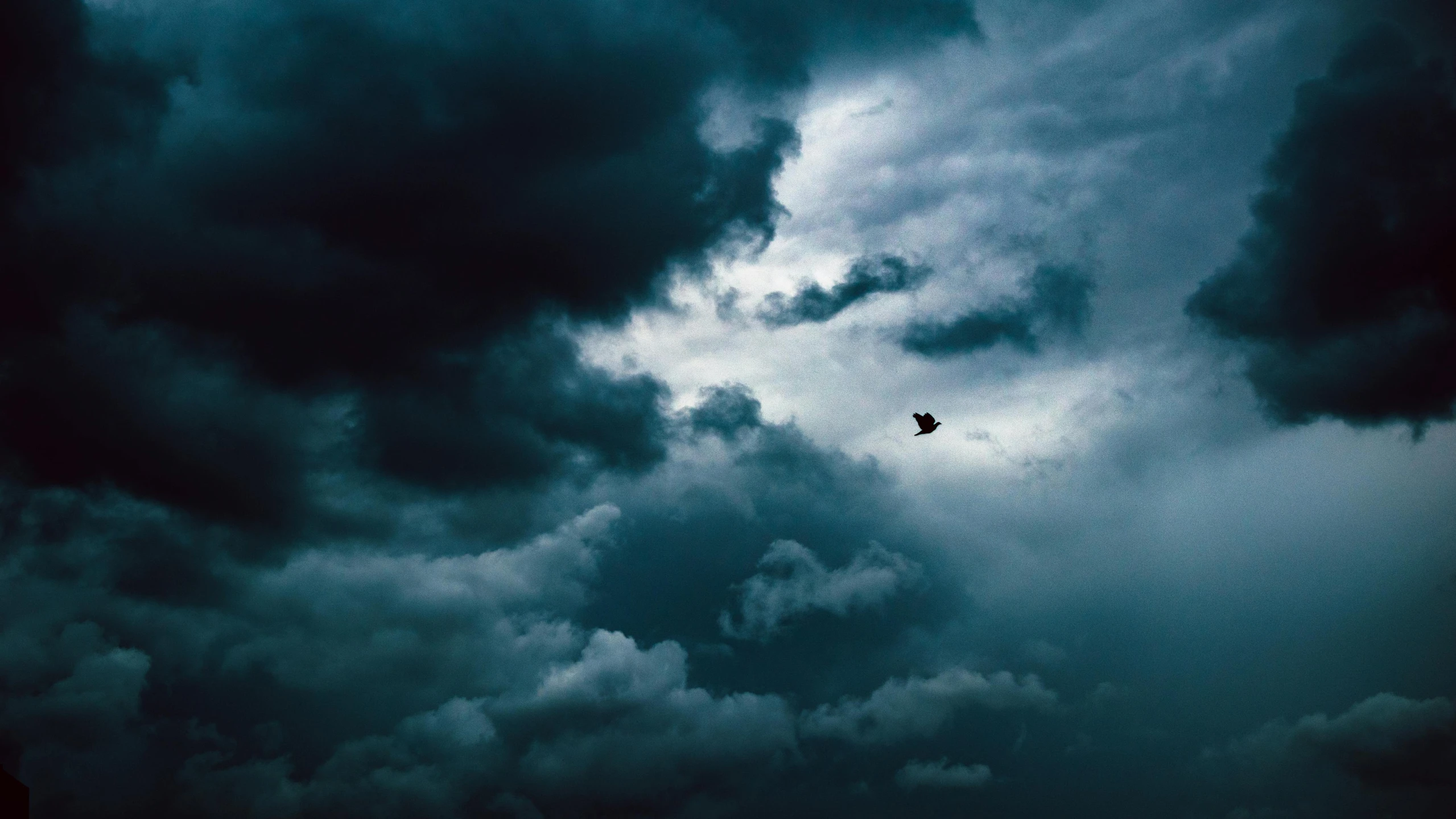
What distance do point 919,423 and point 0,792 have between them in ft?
332

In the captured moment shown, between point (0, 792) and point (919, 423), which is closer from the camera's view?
point (919, 423)

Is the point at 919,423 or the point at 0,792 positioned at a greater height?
the point at 919,423

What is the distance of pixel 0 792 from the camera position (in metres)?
98.9

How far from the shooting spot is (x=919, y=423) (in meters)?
61.6
